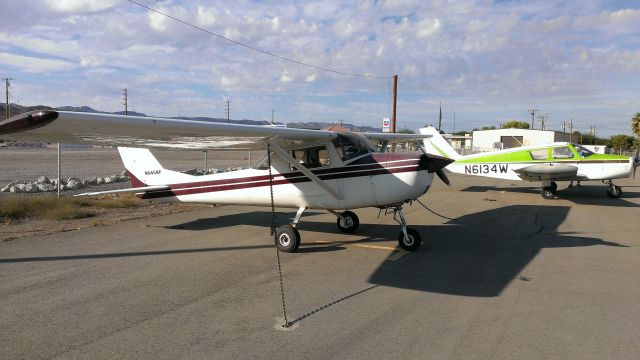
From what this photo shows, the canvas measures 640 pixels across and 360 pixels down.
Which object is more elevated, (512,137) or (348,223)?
(512,137)

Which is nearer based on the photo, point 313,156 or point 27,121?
point 27,121

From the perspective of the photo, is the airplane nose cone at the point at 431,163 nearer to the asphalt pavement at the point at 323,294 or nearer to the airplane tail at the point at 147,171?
the asphalt pavement at the point at 323,294

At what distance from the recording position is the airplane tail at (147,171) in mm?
9281

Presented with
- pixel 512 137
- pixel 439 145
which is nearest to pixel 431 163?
pixel 439 145

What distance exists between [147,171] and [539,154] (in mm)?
14012

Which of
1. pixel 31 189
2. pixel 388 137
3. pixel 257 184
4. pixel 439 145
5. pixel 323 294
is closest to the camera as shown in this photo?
pixel 323 294

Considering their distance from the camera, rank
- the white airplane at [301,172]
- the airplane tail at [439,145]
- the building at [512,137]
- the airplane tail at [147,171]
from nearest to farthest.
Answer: the white airplane at [301,172] → the airplane tail at [147,171] → the airplane tail at [439,145] → the building at [512,137]

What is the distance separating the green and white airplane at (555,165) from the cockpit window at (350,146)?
10.2 metres

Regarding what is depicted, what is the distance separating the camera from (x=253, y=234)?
873 centimetres

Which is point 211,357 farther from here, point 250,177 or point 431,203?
point 431,203

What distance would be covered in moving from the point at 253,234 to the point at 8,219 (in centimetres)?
556

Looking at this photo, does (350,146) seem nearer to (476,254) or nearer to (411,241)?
(411,241)

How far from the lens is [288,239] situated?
732 cm

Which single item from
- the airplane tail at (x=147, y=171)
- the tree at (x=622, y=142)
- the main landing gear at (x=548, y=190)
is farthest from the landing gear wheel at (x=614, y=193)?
the tree at (x=622, y=142)
